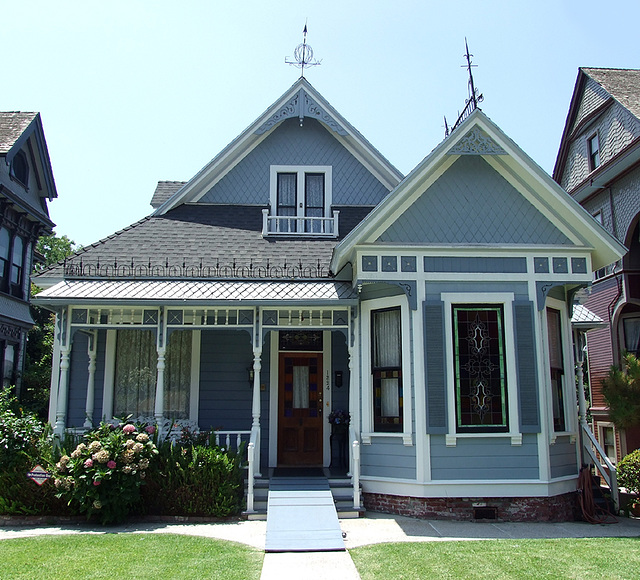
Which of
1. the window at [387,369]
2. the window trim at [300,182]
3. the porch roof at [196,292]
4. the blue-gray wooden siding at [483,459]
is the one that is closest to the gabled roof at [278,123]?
the window trim at [300,182]

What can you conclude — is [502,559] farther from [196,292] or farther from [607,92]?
[607,92]

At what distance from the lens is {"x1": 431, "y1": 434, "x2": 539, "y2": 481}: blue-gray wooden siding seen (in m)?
9.80

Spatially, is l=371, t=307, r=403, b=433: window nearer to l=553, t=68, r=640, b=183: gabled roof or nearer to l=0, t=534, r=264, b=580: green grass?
l=0, t=534, r=264, b=580: green grass

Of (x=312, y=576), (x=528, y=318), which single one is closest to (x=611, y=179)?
(x=528, y=318)

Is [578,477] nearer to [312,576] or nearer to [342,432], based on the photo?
[342,432]

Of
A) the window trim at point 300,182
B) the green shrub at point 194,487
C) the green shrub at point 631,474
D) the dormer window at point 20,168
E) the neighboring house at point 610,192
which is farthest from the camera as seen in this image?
the dormer window at point 20,168

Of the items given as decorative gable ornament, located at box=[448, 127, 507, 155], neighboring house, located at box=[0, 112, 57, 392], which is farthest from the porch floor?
neighboring house, located at box=[0, 112, 57, 392]

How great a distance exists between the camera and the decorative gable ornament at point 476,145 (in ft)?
33.8

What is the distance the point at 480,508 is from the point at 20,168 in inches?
715

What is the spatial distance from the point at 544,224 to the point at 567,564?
18.9 ft

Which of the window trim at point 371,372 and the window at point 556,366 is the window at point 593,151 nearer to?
the window at point 556,366

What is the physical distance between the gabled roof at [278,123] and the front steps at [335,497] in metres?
6.86

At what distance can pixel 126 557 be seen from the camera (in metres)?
7.08

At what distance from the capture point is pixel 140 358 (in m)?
12.4
